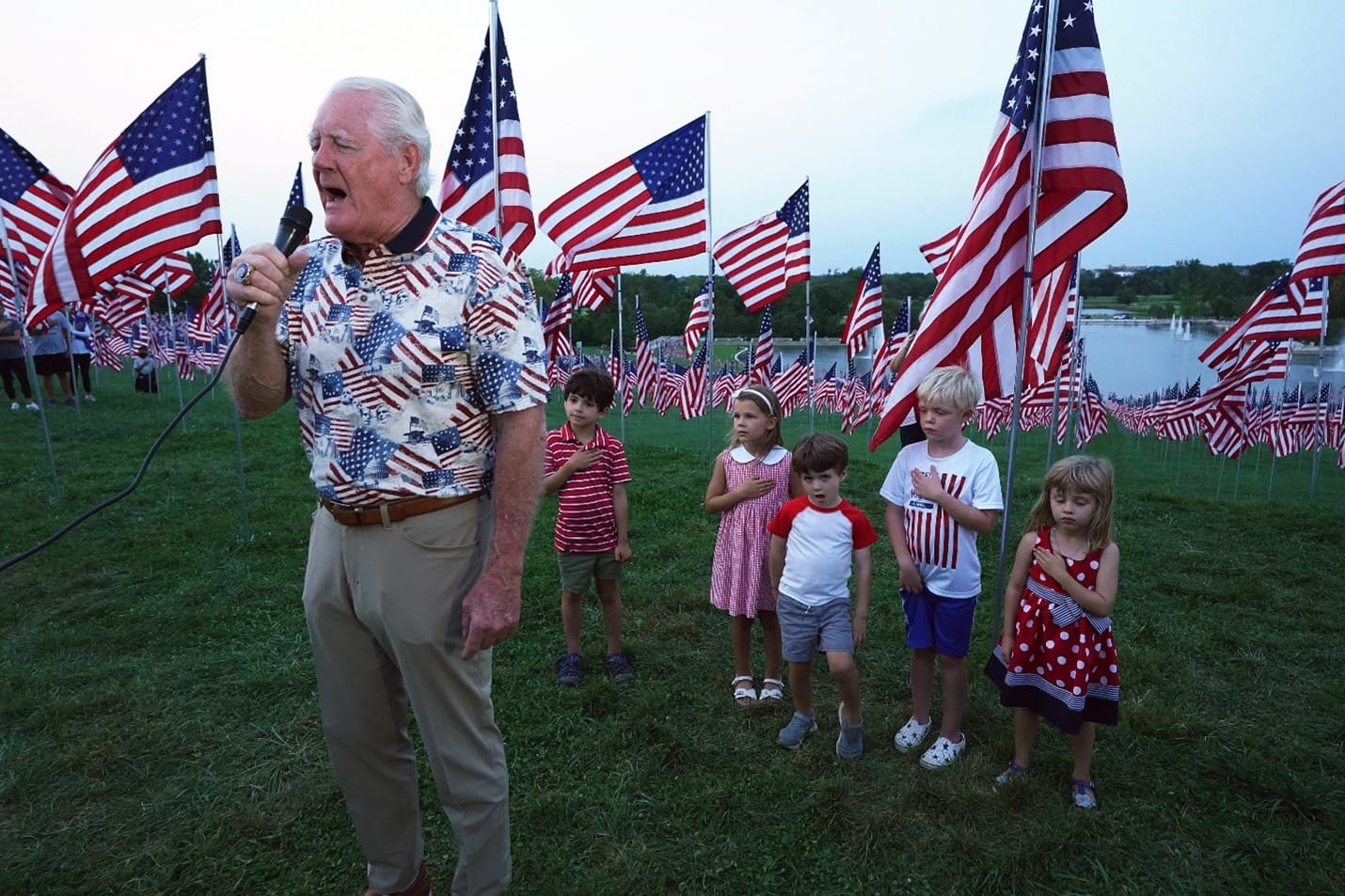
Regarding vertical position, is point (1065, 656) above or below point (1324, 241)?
below

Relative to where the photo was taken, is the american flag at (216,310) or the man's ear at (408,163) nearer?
the man's ear at (408,163)

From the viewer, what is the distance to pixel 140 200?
233 inches

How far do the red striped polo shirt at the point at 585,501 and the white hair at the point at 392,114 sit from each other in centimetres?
212

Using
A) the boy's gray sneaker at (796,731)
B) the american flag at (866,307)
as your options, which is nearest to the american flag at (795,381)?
the american flag at (866,307)

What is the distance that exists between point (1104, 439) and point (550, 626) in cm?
2375

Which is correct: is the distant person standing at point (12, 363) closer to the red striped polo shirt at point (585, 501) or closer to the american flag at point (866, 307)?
the red striped polo shirt at point (585, 501)

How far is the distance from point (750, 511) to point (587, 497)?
34.7 inches

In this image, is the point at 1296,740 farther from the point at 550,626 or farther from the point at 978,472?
the point at 550,626

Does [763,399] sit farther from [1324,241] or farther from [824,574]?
[1324,241]

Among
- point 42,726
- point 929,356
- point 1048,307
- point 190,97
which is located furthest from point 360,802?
point 1048,307

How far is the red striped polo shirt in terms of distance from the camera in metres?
4.02

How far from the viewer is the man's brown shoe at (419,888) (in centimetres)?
245

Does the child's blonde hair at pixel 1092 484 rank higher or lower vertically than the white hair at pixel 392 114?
lower

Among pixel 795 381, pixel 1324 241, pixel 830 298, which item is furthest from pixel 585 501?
pixel 830 298
